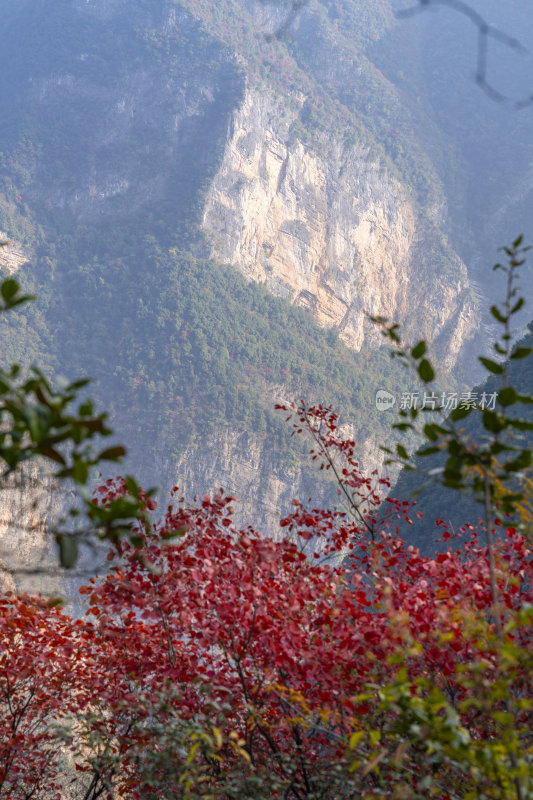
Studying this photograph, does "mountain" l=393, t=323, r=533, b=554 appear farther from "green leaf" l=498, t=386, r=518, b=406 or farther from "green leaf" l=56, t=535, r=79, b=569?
"green leaf" l=56, t=535, r=79, b=569

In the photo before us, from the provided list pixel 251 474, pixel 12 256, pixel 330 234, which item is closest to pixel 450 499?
pixel 251 474

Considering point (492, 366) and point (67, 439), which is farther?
point (492, 366)

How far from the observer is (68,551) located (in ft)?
3.81

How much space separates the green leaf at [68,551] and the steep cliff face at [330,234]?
58.1m

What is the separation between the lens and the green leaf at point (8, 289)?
1367 millimetres

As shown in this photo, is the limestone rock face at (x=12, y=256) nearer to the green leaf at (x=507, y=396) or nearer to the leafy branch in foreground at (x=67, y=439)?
the leafy branch in foreground at (x=67, y=439)

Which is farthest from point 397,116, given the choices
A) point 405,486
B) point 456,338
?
point 405,486

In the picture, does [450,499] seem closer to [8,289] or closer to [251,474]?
[8,289]

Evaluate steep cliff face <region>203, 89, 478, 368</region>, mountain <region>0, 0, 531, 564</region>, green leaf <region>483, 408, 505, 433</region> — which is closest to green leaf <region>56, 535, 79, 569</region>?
green leaf <region>483, 408, 505, 433</region>

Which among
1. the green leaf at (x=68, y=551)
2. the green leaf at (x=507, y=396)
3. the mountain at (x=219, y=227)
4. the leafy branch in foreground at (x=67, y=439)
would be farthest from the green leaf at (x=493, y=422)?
the mountain at (x=219, y=227)

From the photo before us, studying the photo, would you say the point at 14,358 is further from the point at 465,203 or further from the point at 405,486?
the point at 465,203

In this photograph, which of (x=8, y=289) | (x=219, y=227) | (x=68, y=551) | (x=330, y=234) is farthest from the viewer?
(x=330, y=234)

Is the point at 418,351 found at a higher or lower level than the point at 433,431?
higher

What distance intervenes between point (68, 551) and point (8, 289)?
0.64 metres
